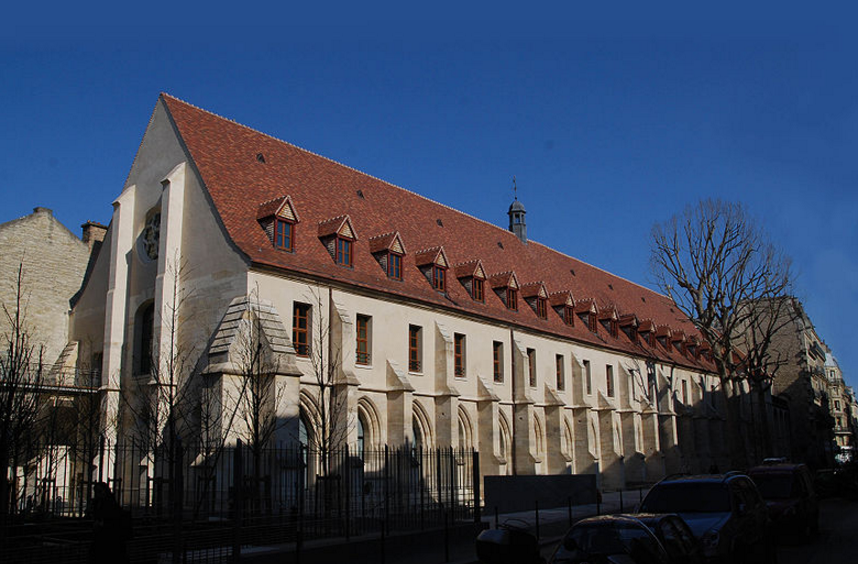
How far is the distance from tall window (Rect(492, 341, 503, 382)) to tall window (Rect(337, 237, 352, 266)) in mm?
10235

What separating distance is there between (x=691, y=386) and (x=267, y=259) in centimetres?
4180

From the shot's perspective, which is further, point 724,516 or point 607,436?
point 607,436

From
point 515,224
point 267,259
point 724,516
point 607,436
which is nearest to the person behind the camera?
point 724,516

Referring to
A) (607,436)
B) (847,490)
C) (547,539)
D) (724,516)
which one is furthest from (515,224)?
(724,516)

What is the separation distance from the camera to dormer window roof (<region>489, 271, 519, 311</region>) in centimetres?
3856

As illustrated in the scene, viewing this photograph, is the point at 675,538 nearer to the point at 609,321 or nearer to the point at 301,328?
the point at 301,328

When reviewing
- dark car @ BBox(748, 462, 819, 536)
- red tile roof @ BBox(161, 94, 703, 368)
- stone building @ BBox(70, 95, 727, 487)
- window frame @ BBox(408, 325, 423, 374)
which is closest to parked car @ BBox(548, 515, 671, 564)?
dark car @ BBox(748, 462, 819, 536)

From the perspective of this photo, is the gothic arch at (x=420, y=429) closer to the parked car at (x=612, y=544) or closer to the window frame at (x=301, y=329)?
the window frame at (x=301, y=329)

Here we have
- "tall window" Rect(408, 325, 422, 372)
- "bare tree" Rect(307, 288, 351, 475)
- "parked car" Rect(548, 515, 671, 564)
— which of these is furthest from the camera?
"tall window" Rect(408, 325, 422, 372)

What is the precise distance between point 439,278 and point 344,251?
6.00 m

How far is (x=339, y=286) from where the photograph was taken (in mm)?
27875

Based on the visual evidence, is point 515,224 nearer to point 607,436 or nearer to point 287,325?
point 607,436

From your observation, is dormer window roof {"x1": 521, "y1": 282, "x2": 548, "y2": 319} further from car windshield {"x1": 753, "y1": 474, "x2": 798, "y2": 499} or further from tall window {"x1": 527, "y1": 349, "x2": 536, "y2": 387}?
car windshield {"x1": 753, "y1": 474, "x2": 798, "y2": 499}

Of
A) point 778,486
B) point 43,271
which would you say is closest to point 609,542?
point 778,486
